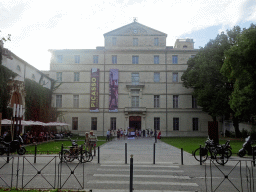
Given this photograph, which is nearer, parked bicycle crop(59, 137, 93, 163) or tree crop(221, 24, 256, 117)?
parked bicycle crop(59, 137, 93, 163)

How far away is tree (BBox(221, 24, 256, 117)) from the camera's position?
19.8m

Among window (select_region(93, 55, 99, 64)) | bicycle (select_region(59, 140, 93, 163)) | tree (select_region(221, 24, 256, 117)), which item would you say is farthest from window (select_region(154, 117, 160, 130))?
bicycle (select_region(59, 140, 93, 163))

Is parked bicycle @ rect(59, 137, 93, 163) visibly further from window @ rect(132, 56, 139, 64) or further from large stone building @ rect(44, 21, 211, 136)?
window @ rect(132, 56, 139, 64)

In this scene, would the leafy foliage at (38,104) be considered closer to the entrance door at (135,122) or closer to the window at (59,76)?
the window at (59,76)

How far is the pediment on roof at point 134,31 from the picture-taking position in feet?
143

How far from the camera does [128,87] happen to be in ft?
140

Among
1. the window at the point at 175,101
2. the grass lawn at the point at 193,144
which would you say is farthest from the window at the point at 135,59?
the grass lawn at the point at 193,144

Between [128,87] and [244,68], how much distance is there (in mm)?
23641

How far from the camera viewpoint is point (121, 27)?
43531 mm

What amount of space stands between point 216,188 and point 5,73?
81.7 ft

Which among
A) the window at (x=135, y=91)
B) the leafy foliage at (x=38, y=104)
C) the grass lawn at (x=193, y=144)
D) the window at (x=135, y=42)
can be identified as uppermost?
the window at (x=135, y=42)

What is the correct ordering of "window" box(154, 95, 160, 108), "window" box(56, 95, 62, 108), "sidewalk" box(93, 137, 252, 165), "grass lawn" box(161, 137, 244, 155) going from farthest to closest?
"window" box(56, 95, 62, 108), "window" box(154, 95, 160, 108), "grass lawn" box(161, 137, 244, 155), "sidewalk" box(93, 137, 252, 165)

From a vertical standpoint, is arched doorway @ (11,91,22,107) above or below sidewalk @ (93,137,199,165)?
above

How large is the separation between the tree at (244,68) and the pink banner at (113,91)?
71.0ft
